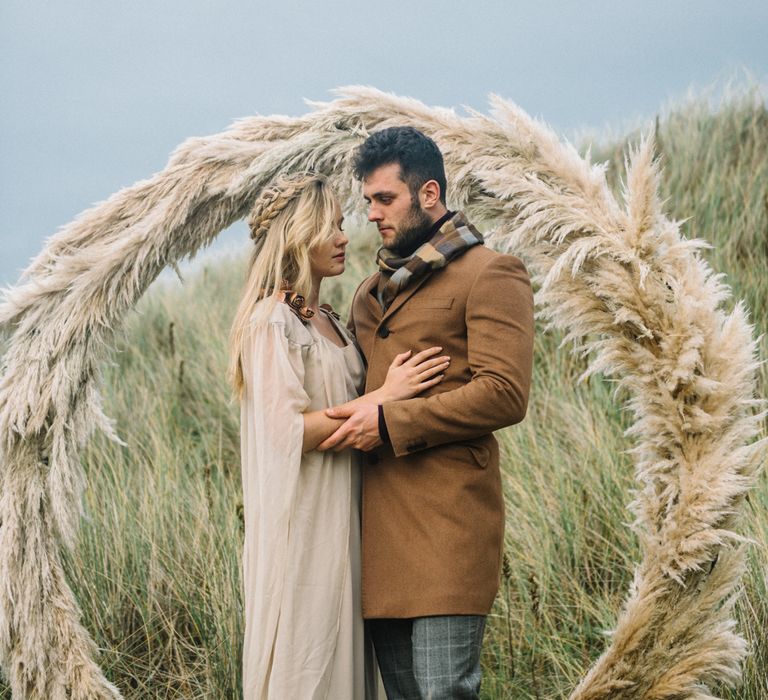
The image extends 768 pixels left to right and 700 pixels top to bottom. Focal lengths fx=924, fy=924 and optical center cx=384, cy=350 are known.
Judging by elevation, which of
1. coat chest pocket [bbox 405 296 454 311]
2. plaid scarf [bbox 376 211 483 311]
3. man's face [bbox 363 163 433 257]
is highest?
man's face [bbox 363 163 433 257]

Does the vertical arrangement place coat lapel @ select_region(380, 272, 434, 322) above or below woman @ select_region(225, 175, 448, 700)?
above

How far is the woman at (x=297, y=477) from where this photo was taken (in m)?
2.72

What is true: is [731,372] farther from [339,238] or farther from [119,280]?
[119,280]

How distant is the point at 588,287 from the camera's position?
3.09 m

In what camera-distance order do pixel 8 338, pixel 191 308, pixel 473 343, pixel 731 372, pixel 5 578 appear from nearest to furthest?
pixel 473 343 < pixel 731 372 < pixel 5 578 < pixel 8 338 < pixel 191 308

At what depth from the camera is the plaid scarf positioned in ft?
9.08

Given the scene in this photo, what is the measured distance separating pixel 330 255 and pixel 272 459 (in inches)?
26.8

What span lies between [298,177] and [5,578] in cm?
183

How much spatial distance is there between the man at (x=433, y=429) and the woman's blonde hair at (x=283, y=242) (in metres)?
0.16

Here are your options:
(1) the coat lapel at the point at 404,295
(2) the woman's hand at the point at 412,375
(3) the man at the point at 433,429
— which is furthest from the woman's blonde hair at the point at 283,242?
(2) the woman's hand at the point at 412,375

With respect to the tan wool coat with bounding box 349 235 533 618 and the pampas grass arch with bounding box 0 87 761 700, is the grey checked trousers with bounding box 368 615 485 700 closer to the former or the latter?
Result: the tan wool coat with bounding box 349 235 533 618

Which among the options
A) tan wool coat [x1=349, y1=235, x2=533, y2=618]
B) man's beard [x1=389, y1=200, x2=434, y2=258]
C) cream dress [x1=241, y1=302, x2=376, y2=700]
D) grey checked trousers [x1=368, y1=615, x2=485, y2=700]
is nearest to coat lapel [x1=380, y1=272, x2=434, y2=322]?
tan wool coat [x1=349, y1=235, x2=533, y2=618]

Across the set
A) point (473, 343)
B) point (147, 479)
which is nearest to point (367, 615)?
point (473, 343)

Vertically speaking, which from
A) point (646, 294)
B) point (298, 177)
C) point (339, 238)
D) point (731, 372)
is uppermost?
point (298, 177)
